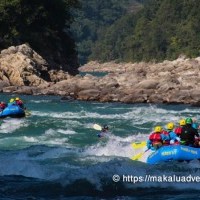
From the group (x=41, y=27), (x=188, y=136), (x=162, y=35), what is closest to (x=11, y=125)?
(x=188, y=136)

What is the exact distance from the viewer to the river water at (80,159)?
13.0m

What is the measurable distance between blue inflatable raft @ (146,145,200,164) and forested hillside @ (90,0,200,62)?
86280mm

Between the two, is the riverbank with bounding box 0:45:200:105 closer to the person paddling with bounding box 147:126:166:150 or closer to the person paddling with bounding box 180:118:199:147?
the person paddling with bounding box 147:126:166:150

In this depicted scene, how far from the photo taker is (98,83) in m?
45.8

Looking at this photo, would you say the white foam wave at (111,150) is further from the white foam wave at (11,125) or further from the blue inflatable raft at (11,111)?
the blue inflatable raft at (11,111)

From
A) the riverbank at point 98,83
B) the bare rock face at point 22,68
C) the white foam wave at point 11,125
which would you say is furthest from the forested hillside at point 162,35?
the white foam wave at point 11,125

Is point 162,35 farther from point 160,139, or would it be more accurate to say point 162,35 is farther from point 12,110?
point 160,139

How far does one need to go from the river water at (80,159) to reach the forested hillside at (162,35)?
241 feet

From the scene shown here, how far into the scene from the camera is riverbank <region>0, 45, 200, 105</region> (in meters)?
41.5

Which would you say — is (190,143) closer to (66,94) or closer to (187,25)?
(66,94)

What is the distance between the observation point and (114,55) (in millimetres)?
166000

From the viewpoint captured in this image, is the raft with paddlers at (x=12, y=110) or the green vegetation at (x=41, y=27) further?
the green vegetation at (x=41, y=27)

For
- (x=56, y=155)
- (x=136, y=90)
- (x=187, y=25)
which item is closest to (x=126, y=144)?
(x=56, y=155)

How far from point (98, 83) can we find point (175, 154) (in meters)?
29.5
